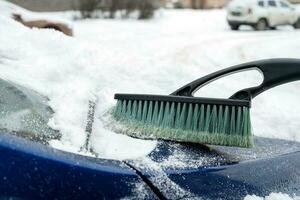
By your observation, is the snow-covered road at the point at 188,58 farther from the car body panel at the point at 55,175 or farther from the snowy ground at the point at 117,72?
the car body panel at the point at 55,175

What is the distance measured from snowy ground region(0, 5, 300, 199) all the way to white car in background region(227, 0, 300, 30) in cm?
338

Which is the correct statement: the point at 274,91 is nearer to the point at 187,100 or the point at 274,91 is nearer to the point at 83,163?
the point at 187,100

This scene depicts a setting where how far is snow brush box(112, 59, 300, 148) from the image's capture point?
2.14m

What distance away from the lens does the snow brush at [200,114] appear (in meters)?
2.14

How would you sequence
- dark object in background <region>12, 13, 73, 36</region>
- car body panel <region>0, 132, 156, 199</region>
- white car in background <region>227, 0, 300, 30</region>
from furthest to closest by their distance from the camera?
white car in background <region>227, 0, 300, 30</region>, dark object in background <region>12, 13, 73, 36</region>, car body panel <region>0, 132, 156, 199</region>

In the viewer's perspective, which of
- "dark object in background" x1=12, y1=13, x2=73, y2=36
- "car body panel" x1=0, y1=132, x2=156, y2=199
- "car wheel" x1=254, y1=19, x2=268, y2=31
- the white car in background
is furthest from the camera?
"car wheel" x1=254, y1=19, x2=268, y2=31

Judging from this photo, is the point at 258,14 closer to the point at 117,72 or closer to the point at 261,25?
the point at 261,25

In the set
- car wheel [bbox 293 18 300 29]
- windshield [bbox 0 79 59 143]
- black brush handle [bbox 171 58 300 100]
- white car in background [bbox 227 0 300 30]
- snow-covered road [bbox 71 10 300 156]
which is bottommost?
car wheel [bbox 293 18 300 29]

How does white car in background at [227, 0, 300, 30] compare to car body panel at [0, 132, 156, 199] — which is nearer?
car body panel at [0, 132, 156, 199]

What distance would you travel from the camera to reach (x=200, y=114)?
2168mm

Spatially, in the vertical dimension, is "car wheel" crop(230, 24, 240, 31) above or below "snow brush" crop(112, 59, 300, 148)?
below

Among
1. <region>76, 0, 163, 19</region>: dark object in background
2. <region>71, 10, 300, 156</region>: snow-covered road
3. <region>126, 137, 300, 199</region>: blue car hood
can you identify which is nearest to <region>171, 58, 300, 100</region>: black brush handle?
<region>126, 137, 300, 199</region>: blue car hood

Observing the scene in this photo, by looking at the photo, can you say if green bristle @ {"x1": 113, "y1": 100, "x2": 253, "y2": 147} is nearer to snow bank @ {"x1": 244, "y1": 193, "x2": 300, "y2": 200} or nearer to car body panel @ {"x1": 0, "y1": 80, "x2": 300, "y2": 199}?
car body panel @ {"x1": 0, "y1": 80, "x2": 300, "y2": 199}

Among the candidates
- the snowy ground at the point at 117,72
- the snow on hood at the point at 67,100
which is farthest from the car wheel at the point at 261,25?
the snow on hood at the point at 67,100
